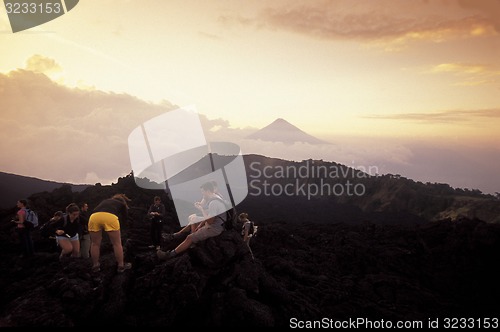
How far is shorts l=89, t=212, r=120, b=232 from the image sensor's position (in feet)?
23.3

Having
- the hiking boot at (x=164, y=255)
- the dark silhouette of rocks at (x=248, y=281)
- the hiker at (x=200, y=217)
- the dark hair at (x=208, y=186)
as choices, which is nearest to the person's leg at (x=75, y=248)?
the dark silhouette of rocks at (x=248, y=281)

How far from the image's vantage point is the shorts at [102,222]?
280 inches

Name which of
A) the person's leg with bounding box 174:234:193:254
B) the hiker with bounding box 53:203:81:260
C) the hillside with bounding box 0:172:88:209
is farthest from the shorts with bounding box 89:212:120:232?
the hillside with bounding box 0:172:88:209

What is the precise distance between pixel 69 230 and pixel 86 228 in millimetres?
633

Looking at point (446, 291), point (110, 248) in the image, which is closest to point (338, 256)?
point (446, 291)

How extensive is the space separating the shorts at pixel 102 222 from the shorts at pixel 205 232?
195 cm

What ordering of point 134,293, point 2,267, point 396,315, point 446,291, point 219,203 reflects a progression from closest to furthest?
point 134,293
point 219,203
point 2,267
point 396,315
point 446,291

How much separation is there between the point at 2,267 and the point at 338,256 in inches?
609

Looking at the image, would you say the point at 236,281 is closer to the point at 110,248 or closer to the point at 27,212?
the point at 110,248

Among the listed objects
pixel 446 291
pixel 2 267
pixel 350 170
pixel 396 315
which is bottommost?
pixel 350 170

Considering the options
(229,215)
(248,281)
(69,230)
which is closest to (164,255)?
(229,215)

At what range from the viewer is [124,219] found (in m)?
7.66

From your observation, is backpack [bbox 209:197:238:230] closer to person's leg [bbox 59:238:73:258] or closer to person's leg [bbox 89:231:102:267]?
person's leg [bbox 89:231:102:267]

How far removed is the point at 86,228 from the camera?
9141 millimetres
